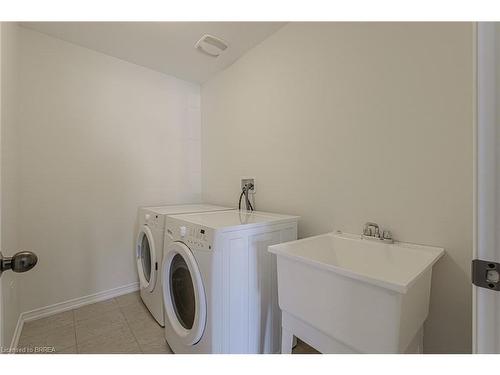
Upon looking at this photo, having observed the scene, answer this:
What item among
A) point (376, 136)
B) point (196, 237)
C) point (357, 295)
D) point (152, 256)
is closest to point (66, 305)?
point (152, 256)

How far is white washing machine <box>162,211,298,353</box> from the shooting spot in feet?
3.76

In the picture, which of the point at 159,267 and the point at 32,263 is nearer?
the point at 32,263

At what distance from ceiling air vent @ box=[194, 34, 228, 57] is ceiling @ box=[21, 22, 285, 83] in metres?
0.07

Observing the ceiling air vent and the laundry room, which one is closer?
the laundry room

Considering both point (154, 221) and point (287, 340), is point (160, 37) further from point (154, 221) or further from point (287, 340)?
point (287, 340)

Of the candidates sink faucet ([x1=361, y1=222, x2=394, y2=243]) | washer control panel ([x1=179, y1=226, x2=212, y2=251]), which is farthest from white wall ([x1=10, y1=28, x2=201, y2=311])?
sink faucet ([x1=361, y1=222, x2=394, y2=243])

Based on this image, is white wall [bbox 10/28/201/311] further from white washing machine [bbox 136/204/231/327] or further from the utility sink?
the utility sink

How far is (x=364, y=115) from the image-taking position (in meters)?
1.32

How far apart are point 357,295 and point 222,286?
0.65 metres

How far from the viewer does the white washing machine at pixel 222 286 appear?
115cm

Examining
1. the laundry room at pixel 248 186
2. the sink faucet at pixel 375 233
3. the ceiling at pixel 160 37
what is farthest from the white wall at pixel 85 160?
the sink faucet at pixel 375 233
